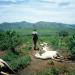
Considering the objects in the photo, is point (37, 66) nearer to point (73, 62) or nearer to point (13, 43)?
point (73, 62)

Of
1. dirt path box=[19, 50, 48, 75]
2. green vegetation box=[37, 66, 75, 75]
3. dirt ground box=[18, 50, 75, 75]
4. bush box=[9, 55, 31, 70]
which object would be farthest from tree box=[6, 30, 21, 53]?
green vegetation box=[37, 66, 75, 75]

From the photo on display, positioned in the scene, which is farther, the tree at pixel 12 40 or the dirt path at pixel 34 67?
the tree at pixel 12 40

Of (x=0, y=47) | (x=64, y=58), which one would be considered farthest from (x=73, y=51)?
(x=0, y=47)

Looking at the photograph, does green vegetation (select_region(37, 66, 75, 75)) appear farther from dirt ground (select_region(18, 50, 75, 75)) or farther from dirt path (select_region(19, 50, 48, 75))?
dirt path (select_region(19, 50, 48, 75))

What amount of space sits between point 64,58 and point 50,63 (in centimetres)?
189

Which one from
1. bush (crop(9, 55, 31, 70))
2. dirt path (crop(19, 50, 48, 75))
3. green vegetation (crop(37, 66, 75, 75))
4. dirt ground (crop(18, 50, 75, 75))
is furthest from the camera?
bush (crop(9, 55, 31, 70))

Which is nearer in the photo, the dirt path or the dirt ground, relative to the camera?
the dirt path

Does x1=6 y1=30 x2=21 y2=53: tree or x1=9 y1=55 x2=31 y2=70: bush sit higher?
x1=6 y1=30 x2=21 y2=53: tree

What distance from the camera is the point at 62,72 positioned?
10.5m

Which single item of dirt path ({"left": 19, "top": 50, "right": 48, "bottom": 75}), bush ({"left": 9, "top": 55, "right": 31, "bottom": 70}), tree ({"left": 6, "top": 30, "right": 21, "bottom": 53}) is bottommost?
dirt path ({"left": 19, "top": 50, "right": 48, "bottom": 75})

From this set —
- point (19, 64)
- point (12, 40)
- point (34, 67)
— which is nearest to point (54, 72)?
point (34, 67)

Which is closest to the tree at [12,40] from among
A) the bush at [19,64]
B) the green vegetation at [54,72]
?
the bush at [19,64]

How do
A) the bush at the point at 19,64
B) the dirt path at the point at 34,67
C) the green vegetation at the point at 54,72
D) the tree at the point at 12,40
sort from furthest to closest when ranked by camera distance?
the tree at the point at 12,40, the bush at the point at 19,64, the dirt path at the point at 34,67, the green vegetation at the point at 54,72

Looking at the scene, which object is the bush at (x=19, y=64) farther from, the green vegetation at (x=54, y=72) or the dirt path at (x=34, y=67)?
the green vegetation at (x=54, y=72)
